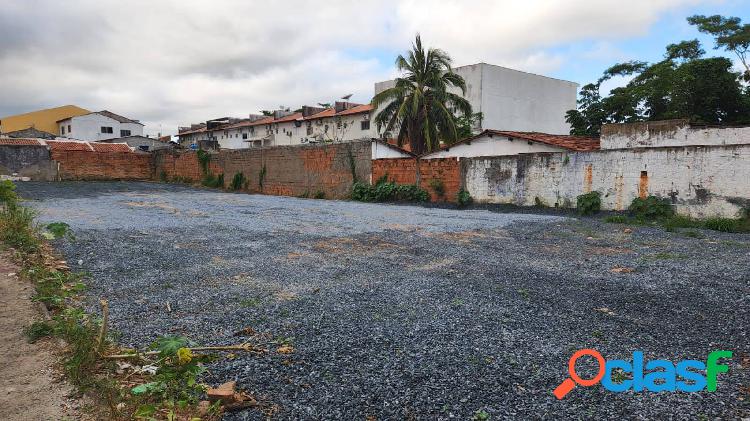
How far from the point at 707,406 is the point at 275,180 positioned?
20.8m

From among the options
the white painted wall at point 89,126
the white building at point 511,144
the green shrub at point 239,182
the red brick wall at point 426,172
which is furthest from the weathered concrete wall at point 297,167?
the white painted wall at point 89,126

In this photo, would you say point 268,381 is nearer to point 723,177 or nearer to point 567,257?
point 567,257

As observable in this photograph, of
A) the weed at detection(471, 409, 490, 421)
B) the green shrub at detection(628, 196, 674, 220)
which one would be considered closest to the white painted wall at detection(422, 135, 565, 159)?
the green shrub at detection(628, 196, 674, 220)

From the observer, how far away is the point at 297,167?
2078 centimetres

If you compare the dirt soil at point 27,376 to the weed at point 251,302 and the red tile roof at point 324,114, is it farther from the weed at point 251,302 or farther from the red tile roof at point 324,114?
the red tile roof at point 324,114

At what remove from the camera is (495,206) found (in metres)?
14.0

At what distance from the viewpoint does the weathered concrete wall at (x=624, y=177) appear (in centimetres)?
960

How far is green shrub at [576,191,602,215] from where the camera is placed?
11.7 metres

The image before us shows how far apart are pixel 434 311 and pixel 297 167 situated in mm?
17723

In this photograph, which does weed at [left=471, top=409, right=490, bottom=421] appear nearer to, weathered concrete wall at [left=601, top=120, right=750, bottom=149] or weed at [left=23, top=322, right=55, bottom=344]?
weed at [left=23, top=322, right=55, bottom=344]

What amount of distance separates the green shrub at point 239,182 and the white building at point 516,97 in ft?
56.2

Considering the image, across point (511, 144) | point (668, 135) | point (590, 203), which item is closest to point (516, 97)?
point (511, 144)

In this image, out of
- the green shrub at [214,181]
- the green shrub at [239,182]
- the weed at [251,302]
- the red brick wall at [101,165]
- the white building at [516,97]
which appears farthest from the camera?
the white building at [516,97]

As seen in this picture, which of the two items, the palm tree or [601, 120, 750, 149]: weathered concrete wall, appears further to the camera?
the palm tree
